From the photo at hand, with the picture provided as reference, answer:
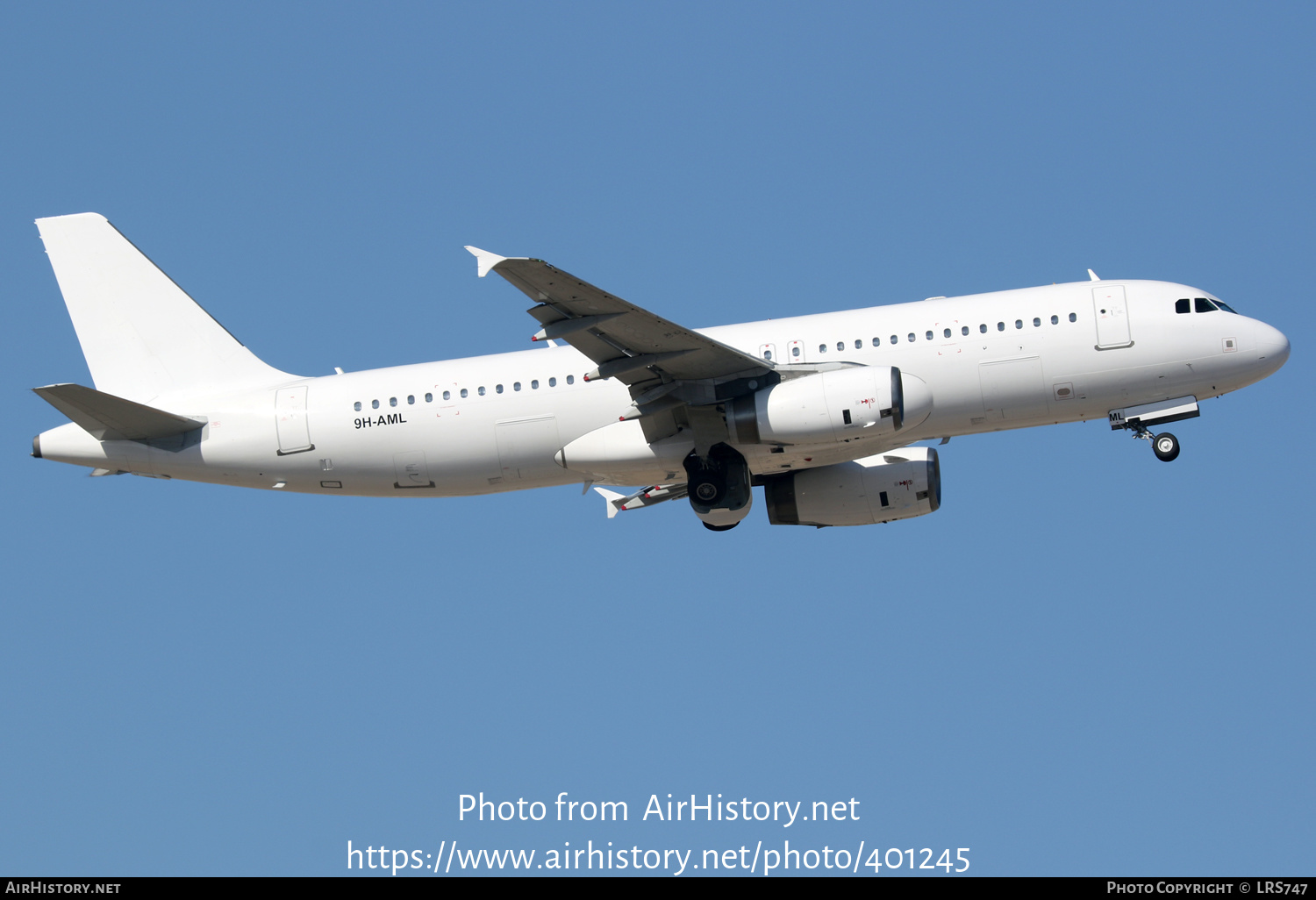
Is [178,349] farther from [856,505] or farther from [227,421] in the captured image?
[856,505]

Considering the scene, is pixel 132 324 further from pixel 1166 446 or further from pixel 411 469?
pixel 1166 446

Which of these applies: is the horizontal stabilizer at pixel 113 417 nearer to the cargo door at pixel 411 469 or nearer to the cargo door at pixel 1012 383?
the cargo door at pixel 411 469

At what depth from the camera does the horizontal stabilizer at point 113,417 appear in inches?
1394

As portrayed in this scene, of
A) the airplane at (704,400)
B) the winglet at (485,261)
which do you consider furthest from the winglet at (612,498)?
the winglet at (485,261)

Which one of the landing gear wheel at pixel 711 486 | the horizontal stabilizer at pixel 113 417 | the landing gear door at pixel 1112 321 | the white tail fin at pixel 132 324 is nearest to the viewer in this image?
the horizontal stabilizer at pixel 113 417

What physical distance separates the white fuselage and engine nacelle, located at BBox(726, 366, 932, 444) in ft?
2.30

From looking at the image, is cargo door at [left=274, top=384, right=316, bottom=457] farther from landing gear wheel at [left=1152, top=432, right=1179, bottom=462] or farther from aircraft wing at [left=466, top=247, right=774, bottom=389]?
landing gear wheel at [left=1152, top=432, right=1179, bottom=462]

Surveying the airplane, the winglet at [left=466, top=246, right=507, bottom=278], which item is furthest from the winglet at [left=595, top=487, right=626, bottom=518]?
the winglet at [left=466, top=246, right=507, bottom=278]

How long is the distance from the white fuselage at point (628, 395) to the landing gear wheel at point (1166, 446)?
3.32ft

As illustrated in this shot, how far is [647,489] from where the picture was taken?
41.1 m

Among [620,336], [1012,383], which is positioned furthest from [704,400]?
[1012,383]

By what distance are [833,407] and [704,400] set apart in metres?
3.20

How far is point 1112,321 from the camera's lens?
35.7 meters
